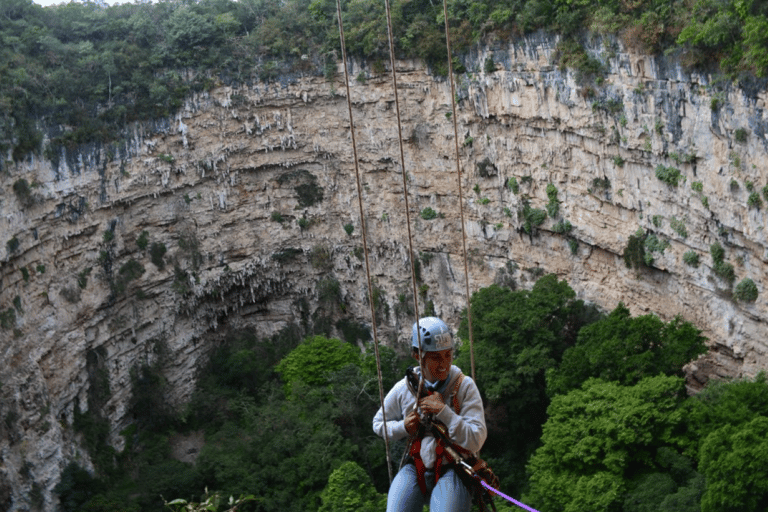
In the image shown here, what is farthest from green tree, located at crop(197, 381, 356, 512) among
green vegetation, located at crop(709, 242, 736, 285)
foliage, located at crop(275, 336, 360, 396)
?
green vegetation, located at crop(709, 242, 736, 285)

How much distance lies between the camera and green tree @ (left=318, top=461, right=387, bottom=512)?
21.4m

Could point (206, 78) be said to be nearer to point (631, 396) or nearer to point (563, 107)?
point (563, 107)

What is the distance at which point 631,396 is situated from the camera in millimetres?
19766

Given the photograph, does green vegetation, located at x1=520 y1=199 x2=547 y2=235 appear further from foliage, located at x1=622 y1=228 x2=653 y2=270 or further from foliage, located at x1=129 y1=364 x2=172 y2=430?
foliage, located at x1=129 y1=364 x2=172 y2=430

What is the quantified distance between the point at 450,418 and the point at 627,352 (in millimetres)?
16429

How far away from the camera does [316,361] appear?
97.3 feet

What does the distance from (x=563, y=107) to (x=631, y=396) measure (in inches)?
406

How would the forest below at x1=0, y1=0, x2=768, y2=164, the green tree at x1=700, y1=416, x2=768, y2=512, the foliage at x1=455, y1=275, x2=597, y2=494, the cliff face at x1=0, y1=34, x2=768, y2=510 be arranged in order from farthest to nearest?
1. the forest below at x1=0, y1=0, x2=768, y2=164
2. the foliage at x1=455, y1=275, x2=597, y2=494
3. the cliff face at x1=0, y1=34, x2=768, y2=510
4. the green tree at x1=700, y1=416, x2=768, y2=512

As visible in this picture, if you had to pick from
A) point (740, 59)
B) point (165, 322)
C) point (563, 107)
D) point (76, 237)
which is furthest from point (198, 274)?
point (740, 59)

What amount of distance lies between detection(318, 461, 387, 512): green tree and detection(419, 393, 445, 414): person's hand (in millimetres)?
15457

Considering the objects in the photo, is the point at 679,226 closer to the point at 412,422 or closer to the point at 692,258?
the point at 692,258

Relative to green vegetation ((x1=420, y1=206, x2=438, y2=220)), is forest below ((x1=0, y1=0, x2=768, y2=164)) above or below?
above

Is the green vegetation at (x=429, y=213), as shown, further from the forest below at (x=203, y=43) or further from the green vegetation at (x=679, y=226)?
the green vegetation at (x=679, y=226)

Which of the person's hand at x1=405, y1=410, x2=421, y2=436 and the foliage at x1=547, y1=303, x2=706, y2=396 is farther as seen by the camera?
the foliage at x1=547, y1=303, x2=706, y2=396
